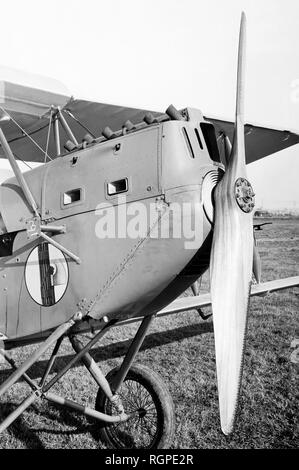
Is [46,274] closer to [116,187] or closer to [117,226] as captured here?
[117,226]

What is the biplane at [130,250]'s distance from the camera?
239 cm

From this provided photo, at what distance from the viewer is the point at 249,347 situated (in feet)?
18.8

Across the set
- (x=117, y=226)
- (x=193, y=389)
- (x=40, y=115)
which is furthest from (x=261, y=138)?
(x=117, y=226)

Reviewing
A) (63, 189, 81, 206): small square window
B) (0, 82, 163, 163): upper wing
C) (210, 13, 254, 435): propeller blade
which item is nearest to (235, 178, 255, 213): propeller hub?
(210, 13, 254, 435): propeller blade

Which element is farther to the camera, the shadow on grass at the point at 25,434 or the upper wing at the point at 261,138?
the upper wing at the point at 261,138

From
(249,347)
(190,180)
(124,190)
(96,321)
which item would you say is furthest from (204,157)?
(249,347)

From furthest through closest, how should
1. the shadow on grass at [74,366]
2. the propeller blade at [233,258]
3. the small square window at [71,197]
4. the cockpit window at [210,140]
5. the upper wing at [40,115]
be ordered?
the upper wing at [40,115] < the shadow on grass at [74,366] < the small square window at [71,197] < the cockpit window at [210,140] < the propeller blade at [233,258]

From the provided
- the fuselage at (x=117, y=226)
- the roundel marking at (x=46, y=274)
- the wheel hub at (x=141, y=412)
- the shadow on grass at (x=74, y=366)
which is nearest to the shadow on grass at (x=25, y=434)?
the shadow on grass at (x=74, y=366)

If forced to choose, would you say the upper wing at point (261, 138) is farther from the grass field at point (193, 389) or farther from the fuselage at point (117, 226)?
the fuselage at point (117, 226)

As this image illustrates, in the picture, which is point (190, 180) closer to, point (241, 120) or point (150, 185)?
point (150, 185)

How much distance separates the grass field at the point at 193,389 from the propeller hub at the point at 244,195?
6.66 ft

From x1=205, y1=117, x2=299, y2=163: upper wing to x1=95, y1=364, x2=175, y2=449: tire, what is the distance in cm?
412

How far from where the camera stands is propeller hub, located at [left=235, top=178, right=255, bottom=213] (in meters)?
2.38

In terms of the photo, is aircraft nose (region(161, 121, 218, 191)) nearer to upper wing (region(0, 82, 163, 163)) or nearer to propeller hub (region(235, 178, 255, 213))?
propeller hub (region(235, 178, 255, 213))
